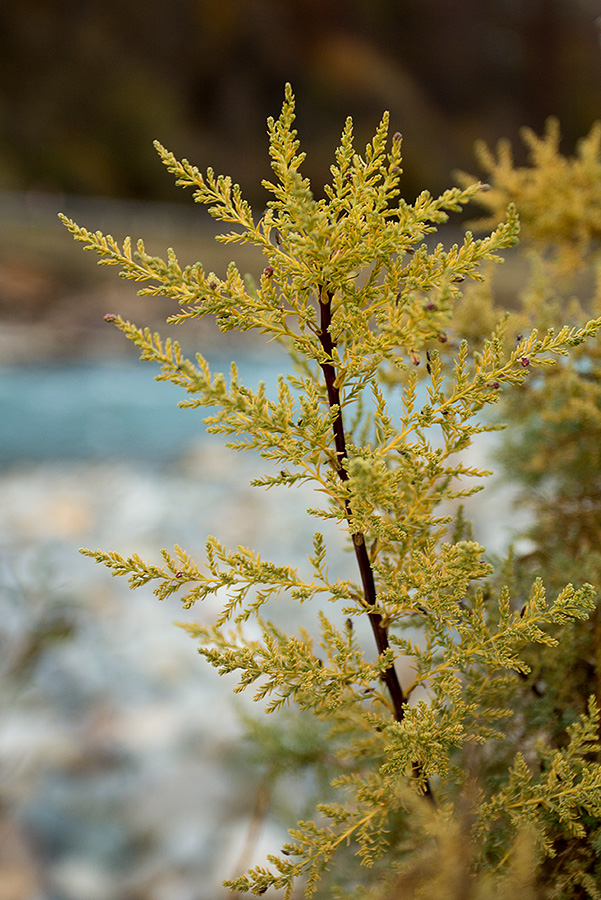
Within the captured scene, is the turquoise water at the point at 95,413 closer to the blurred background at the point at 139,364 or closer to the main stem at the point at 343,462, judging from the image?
the blurred background at the point at 139,364

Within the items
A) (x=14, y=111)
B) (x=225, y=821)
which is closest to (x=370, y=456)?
(x=225, y=821)

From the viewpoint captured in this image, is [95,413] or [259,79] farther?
[259,79]

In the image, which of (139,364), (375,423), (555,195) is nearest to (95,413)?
(139,364)

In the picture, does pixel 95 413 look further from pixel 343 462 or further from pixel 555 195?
pixel 343 462

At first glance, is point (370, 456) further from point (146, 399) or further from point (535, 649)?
point (146, 399)

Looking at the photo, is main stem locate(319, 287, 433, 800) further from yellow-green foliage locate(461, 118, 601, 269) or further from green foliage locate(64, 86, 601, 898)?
yellow-green foliage locate(461, 118, 601, 269)

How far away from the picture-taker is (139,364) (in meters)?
5.82

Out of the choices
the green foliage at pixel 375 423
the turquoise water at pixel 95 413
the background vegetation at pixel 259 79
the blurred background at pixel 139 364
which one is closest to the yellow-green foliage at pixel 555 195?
the blurred background at pixel 139 364

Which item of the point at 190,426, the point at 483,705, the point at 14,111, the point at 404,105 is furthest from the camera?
the point at 404,105

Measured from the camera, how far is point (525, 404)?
0.89 meters

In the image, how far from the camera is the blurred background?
1410 millimetres

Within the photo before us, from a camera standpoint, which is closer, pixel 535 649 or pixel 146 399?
pixel 535 649

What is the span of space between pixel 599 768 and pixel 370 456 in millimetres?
304

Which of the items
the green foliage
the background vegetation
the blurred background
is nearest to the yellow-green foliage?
the blurred background
